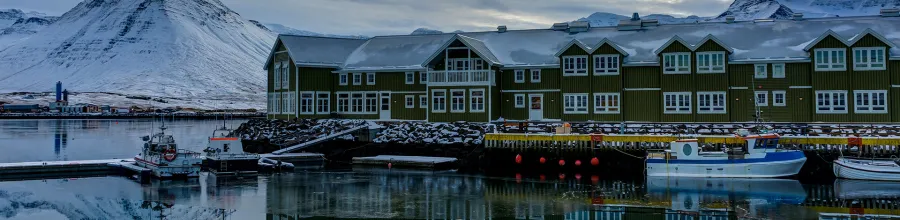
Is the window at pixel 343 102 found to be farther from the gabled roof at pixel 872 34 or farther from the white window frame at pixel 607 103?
the gabled roof at pixel 872 34

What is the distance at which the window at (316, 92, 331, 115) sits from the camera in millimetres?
55781

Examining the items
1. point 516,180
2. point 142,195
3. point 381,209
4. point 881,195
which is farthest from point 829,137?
point 142,195

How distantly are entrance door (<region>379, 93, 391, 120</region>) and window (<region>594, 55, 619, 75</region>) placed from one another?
14.4 m

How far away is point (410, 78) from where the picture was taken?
53.6 metres

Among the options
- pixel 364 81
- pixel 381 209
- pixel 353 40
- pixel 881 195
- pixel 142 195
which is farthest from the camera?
pixel 353 40

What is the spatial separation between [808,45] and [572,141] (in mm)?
15577

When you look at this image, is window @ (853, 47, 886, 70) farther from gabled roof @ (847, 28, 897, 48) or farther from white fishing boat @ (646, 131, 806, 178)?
white fishing boat @ (646, 131, 806, 178)

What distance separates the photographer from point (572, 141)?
3931 cm

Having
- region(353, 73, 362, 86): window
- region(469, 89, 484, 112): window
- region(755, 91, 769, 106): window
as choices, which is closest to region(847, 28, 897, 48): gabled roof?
region(755, 91, 769, 106): window

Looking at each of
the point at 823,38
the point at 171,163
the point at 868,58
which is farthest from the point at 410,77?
the point at 868,58

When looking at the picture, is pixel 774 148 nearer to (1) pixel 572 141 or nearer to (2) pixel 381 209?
(1) pixel 572 141

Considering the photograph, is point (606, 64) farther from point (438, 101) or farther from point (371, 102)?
point (371, 102)

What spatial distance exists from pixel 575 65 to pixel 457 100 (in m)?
7.83

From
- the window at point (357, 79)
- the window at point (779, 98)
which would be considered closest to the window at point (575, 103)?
the window at point (779, 98)
